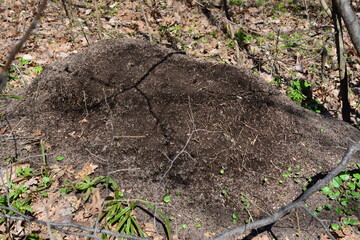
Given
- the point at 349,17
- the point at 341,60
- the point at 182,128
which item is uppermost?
the point at 349,17

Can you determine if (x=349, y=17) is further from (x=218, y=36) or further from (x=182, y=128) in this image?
(x=218, y=36)

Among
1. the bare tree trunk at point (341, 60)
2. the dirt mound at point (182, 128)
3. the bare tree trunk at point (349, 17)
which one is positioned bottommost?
the dirt mound at point (182, 128)

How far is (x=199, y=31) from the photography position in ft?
19.8

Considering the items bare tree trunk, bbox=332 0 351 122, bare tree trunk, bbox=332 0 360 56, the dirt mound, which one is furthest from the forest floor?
bare tree trunk, bbox=332 0 360 56

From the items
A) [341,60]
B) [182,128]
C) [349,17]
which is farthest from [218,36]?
[182,128]

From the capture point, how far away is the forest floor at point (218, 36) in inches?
178

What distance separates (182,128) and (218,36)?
11.8 ft

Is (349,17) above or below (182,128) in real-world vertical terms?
above

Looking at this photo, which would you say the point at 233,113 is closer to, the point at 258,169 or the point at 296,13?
the point at 258,169

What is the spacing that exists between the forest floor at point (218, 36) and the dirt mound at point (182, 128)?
98 centimetres

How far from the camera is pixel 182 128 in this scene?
2.90 meters

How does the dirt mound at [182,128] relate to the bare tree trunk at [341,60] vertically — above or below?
below

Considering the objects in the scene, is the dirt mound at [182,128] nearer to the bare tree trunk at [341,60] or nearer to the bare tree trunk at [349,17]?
the bare tree trunk at [341,60]

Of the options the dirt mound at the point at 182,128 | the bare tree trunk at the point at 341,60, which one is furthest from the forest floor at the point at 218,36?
the dirt mound at the point at 182,128
